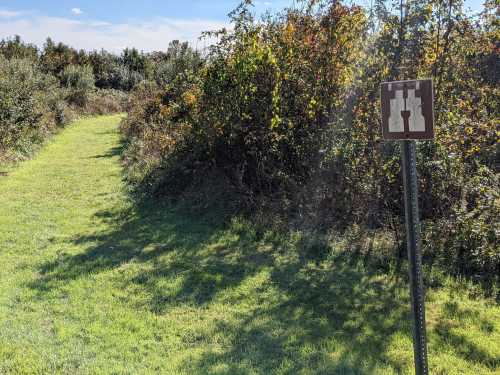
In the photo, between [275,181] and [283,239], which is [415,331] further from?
[275,181]

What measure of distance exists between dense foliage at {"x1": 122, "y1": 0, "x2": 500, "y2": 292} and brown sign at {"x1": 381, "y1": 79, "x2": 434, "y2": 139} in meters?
2.48

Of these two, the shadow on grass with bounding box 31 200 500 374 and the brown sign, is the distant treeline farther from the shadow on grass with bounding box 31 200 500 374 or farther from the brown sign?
the brown sign

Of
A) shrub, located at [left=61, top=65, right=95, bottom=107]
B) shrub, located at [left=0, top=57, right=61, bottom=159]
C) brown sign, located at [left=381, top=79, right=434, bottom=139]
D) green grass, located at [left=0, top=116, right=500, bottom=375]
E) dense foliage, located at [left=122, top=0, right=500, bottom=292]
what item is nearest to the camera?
brown sign, located at [left=381, top=79, right=434, bottom=139]

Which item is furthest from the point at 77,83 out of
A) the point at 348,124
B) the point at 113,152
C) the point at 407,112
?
the point at 407,112

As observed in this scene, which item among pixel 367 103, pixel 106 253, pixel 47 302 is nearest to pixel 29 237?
pixel 106 253

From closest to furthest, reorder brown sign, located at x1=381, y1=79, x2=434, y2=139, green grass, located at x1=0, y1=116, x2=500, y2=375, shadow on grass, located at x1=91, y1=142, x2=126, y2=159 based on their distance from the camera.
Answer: brown sign, located at x1=381, y1=79, x2=434, y2=139
green grass, located at x1=0, y1=116, x2=500, y2=375
shadow on grass, located at x1=91, y1=142, x2=126, y2=159

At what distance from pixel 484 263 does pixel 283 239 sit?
2429mm

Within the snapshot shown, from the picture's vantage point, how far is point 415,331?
2.39 metres

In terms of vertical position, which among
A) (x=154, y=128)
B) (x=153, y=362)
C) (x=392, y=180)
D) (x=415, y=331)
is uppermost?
(x=154, y=128)

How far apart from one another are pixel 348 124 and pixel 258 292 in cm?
255

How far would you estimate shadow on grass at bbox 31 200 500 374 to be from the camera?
361 cm

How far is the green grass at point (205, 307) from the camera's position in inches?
141

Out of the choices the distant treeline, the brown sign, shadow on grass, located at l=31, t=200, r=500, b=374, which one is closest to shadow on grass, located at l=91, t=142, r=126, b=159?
the distant treeline

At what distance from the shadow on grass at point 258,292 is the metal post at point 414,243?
1149 millimetres
